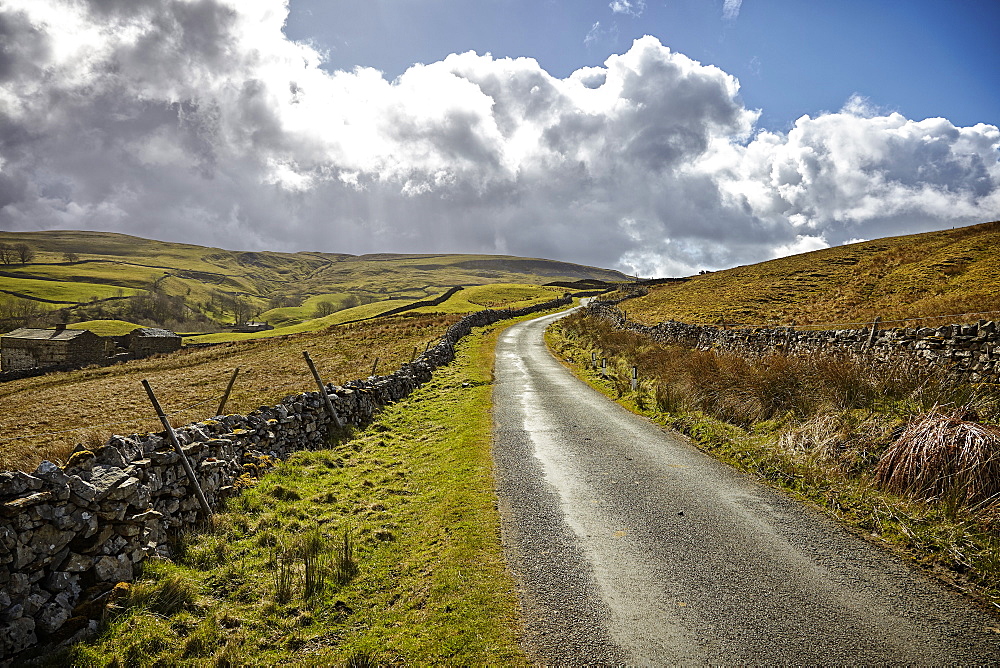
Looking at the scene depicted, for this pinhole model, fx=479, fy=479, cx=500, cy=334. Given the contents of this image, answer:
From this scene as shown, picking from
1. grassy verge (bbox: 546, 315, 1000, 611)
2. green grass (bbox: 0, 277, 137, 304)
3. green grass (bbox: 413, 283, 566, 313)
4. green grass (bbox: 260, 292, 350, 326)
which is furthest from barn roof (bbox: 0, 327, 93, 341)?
green grass (bbox: 0, 277, 137, 304)

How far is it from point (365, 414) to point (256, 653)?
37.1 feet

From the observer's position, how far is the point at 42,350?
56.6m

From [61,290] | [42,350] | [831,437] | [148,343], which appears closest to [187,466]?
[831,437]

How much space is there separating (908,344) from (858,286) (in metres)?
37.2

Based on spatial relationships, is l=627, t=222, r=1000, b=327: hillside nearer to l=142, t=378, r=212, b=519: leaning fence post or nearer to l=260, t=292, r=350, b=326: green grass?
l=142, t=378, r=212, b=519: leaning fence post

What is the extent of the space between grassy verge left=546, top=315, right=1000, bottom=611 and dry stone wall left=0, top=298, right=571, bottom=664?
10989mm

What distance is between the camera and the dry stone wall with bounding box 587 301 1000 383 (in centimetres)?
1209

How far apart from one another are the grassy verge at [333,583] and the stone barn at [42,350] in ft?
203

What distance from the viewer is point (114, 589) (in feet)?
20.3

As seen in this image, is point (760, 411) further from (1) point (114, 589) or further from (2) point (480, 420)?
(1) point (114, 589)

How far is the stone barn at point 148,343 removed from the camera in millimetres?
61125

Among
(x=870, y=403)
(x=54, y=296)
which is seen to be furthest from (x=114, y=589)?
(x=54, y=296)

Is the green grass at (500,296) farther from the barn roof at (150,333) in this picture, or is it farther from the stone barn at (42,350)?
Answer: the stone barn at (42,350)

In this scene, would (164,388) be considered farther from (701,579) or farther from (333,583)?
(701,579)
